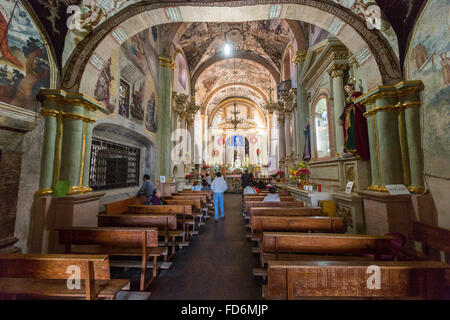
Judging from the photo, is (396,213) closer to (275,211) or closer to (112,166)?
(275,211)

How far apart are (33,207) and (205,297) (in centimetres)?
330

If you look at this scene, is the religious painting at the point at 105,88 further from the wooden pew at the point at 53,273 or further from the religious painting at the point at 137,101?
the wooden pew at the point at 53,273

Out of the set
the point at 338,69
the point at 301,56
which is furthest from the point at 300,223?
the point at 301,56

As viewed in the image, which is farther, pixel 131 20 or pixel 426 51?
pixel 131 20

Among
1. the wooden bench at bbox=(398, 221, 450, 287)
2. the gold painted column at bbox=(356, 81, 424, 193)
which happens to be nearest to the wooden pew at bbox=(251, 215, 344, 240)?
the wooden bench at bbox=(398, 221, 450, 287)

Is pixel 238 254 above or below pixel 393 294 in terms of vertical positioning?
below

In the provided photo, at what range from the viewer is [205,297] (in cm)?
239

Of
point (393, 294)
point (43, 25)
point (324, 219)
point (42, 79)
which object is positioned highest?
point (43, 25)

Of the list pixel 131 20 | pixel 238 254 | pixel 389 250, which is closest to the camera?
pixel 389 250

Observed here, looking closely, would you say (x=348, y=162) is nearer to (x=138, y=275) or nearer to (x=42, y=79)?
(x=138, y=275)

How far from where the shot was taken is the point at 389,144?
3.36 meters

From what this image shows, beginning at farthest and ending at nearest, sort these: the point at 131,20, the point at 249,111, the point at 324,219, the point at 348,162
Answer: the point at 249,111 < the point at 348,162 < the point at 131,20 < the point at 324,219

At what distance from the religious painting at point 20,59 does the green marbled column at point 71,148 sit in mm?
505

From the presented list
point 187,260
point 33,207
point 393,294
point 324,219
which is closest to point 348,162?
point 324,219
